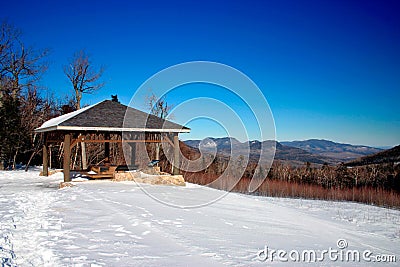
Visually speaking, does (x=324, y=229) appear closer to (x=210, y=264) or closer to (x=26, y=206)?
(x=210, y=264)

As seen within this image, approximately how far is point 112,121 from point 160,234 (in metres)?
7.24

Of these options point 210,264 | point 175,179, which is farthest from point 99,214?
point 175,179

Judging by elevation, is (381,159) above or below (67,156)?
above

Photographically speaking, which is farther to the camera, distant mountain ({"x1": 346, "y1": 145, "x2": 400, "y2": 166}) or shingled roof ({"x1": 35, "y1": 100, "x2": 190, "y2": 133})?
distant mountain ({"x1": 346, "y1": 145, "x2": 400, "y2": 166})

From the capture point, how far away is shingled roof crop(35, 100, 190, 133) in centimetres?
1049

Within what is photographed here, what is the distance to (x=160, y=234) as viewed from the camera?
4941mm

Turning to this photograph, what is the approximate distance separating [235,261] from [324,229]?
376 centimetres

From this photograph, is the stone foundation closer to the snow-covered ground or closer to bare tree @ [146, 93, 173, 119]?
the snow-covered ground

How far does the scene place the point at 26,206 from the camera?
6.86 metres

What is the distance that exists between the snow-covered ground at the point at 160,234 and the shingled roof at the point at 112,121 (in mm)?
2546

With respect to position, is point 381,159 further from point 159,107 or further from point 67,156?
point 67,156

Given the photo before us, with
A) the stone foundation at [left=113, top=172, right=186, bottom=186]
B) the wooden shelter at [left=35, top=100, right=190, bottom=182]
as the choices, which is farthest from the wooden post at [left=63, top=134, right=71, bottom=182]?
the stone foundation at [left=113, top=172, right=186, bottom=186]

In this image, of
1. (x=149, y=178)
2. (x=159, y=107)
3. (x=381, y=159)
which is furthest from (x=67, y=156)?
(x=381, y=159)

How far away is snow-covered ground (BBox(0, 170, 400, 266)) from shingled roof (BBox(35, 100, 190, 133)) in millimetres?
2546
